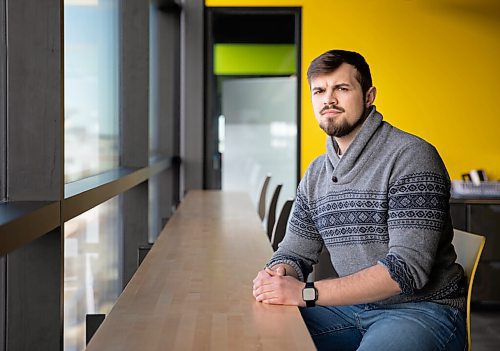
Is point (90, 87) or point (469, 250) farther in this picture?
point (90, 87)

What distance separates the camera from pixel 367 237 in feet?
8.05

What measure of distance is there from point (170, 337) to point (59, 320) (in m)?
0.68

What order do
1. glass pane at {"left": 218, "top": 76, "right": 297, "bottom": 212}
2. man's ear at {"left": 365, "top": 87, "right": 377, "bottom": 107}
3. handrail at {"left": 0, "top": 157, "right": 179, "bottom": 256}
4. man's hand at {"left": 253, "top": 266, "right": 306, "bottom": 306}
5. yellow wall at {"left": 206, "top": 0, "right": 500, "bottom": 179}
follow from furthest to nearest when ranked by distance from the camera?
1. glass pane at {"left": 218, "top": 76, "right": 297, "bottom": 212}
2. yellow wall at {"left": 206, "top": 0, "right": 500, "bottom": 179}
3. man's ear at {"left": 365, "top": 87, "right": 377, "bottom": 107}
4. man's hand at {"left": 253, "top": 266, "right": 306, "bottom": 306}
5. handrail at {"left": 0, "top": 157, "right": 179, "bottom": 256}

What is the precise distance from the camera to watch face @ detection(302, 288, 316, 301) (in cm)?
227

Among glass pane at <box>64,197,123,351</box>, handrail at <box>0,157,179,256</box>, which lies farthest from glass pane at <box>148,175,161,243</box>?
handrail at <box>0,157,179,256</box>

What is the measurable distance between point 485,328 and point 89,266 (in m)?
2.87

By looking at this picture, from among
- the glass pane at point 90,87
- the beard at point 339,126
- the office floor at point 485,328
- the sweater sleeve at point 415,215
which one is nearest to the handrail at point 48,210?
the glass pane at point 90,87

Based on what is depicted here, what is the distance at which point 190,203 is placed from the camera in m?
5.25

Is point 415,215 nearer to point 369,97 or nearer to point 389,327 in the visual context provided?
point 389,327

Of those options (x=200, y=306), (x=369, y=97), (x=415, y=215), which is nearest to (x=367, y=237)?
(x=415, y=215)

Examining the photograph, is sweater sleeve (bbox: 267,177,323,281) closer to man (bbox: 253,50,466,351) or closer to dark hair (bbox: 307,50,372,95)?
man (bbox: 253,50,466,351)

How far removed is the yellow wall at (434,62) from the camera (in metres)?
6.49

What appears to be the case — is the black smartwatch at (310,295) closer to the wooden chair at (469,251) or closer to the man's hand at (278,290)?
the man's hand at (278,290)

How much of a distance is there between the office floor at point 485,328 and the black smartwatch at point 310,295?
2782 millimetres
